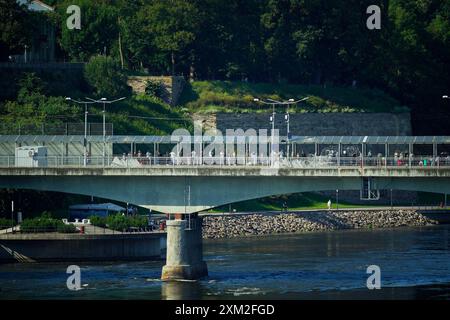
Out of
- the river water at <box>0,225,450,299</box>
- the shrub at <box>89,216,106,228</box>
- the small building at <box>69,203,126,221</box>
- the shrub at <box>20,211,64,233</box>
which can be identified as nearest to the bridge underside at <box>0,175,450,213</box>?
the river water at <box>0,225,450,299</box>

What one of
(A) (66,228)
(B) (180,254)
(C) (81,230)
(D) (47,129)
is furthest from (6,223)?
(B) (180,254)

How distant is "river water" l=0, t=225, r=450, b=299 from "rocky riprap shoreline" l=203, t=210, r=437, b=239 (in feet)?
25.9

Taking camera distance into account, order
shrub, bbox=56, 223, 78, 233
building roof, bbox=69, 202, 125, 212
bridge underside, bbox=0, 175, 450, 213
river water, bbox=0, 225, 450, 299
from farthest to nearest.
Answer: building roof, bbox=69, 202, 125, 212 < shrub, bbox=56, 223, 78, 233 < bridge underside, bbox=0, 175, 450, 213 < river water, bbox=0, 225, 450, 299

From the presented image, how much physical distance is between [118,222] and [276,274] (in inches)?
889

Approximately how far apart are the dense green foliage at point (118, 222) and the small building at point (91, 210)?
14.2 meters

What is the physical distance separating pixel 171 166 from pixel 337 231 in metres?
56.8

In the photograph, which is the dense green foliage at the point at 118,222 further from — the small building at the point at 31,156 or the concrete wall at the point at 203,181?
the concrete wall at the point at 203,181

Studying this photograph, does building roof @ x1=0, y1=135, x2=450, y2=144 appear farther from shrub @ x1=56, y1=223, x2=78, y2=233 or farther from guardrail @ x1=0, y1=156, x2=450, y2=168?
shrub @ x1=56, y1=223, x2=78, y2=233

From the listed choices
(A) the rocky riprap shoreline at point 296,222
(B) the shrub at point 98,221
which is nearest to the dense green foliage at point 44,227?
(B) the shrub at point 98,221

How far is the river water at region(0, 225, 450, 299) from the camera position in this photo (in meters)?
128

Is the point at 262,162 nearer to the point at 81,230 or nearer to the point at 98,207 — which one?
the point at 81,230

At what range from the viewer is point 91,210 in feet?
577
